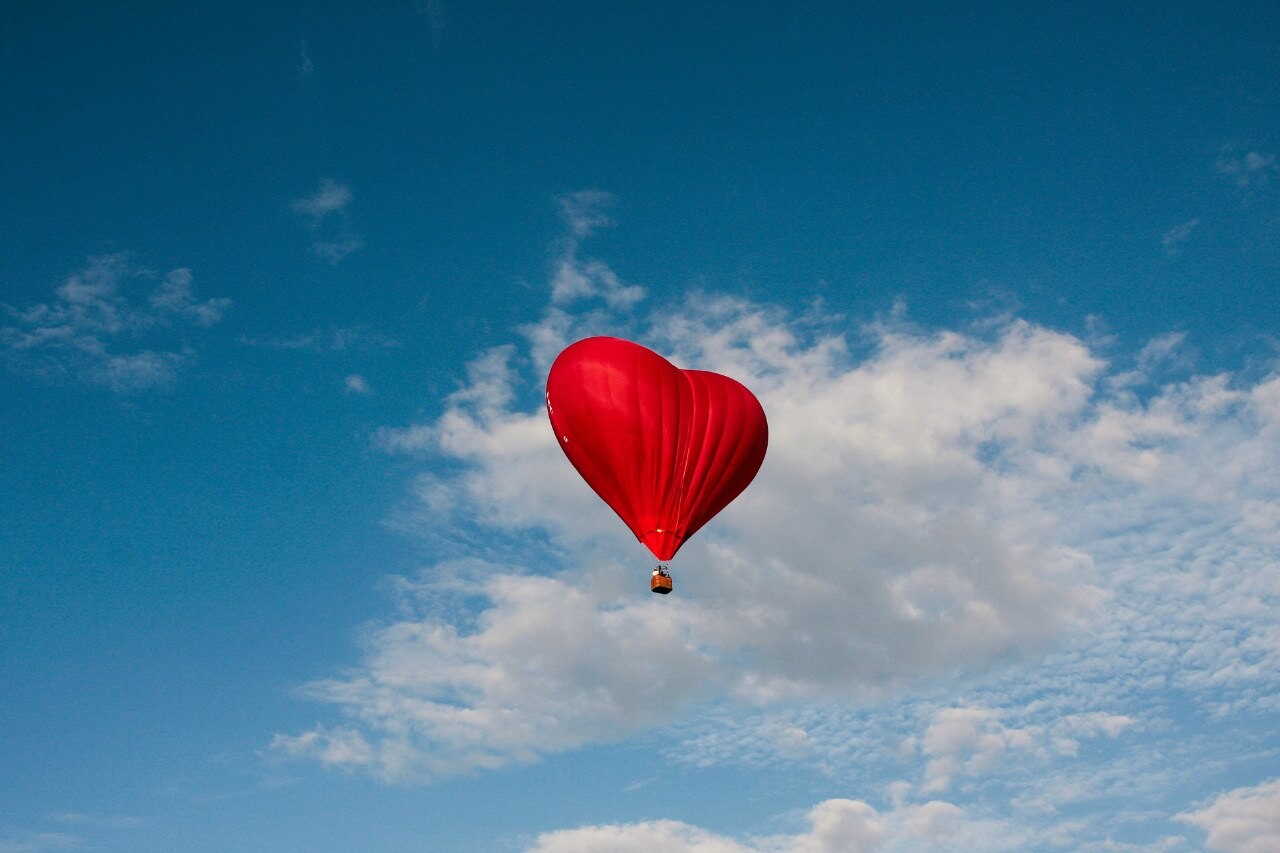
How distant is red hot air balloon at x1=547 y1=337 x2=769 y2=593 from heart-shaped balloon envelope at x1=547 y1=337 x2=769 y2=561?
0.03 metres

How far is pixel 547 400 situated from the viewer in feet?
134

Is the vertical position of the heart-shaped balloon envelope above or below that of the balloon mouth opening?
above

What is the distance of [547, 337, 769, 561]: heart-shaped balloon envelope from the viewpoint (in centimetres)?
3828

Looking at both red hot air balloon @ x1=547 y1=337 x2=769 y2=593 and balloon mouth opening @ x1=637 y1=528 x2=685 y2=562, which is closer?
balloon mouth opening @ x1=637 y1=528 x2=685 y2=562

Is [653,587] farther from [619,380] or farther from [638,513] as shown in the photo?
[619,380]

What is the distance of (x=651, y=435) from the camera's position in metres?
38.2

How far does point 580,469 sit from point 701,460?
4.00 metres

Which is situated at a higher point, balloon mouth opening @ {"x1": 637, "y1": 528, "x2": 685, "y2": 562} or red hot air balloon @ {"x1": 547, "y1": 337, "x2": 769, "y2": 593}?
red hot air balloon @ {"x1": 547, "y1": 337, "x2": 769, "y2": 593}

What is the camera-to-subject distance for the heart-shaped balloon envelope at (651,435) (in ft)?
126

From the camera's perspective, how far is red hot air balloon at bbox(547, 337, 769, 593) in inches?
1507

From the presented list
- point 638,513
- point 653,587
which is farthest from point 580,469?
point 653,587

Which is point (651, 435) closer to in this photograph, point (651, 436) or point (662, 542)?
point (651, 436)

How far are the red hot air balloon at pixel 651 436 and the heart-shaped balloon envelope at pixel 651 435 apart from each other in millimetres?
31

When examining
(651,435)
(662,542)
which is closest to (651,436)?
(651,435)
